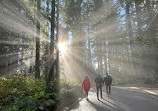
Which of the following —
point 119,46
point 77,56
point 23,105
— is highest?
point 119,46

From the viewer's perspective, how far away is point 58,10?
13.9m

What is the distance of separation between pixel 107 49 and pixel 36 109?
32.5 metres

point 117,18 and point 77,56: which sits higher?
point 117,18

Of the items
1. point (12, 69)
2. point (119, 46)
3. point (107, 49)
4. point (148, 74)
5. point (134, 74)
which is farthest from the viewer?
point (107, 49)

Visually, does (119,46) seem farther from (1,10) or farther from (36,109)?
(36,109)

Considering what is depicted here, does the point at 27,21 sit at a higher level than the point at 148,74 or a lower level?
higher

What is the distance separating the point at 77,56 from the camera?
86.3 feet

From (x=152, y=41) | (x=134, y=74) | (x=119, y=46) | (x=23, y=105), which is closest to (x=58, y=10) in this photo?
(x=152, y=41)

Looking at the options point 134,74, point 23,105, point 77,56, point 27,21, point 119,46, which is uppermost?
point 27,21

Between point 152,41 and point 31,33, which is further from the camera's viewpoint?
point 31,33

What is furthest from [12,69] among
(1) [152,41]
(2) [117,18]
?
(2) [117,18]

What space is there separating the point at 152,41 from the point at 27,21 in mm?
14351

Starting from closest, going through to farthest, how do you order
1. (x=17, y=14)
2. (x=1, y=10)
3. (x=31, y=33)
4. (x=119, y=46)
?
(x=1, y=10)
(x=17, y=14)
(x=31, y=33)
(x=119, y=46)

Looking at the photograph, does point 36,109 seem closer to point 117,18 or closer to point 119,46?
point 119,46
